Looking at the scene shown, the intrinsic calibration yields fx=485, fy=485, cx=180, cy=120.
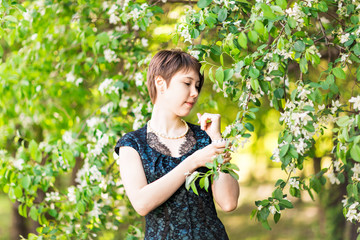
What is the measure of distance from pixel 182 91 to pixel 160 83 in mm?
112

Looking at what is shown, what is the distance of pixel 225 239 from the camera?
6.17 feet

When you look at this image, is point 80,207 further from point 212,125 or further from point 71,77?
point 212,125

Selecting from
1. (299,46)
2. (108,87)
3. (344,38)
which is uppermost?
(299,46)

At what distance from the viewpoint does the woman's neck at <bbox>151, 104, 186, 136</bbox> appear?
74.7 inches

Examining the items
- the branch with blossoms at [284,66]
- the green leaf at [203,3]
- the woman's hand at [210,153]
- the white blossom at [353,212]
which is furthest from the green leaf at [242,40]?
the white blossom at [353,212]

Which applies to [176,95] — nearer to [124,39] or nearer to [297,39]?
[297,39]

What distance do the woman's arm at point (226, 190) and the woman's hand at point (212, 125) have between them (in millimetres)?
155

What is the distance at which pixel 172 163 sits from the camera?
184cm

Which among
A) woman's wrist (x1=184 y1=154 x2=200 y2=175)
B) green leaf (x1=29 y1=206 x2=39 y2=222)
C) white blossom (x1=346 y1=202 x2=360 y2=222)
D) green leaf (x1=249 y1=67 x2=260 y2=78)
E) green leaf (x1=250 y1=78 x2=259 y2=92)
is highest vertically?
green leaf (x1=249 y1=67 x2=260 y2=78)

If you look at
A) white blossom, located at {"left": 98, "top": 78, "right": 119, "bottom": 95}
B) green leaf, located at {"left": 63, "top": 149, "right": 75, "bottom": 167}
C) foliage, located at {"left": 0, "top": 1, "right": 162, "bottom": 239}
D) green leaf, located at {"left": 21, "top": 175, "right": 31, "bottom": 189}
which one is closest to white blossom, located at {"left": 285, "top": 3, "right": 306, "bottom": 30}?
foliage, located at {"left": 0, "top": 1, "right": 162, "bottom": 239}

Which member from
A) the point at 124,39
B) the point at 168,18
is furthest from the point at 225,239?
the point at 168,18

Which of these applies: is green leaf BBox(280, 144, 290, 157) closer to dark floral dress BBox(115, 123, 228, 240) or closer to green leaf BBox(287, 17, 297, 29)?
dark floral dress BBox(115, 123, 228, 240)

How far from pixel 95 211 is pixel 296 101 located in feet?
5.23

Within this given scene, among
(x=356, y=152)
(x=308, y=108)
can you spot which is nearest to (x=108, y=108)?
(x=308, y=108)
